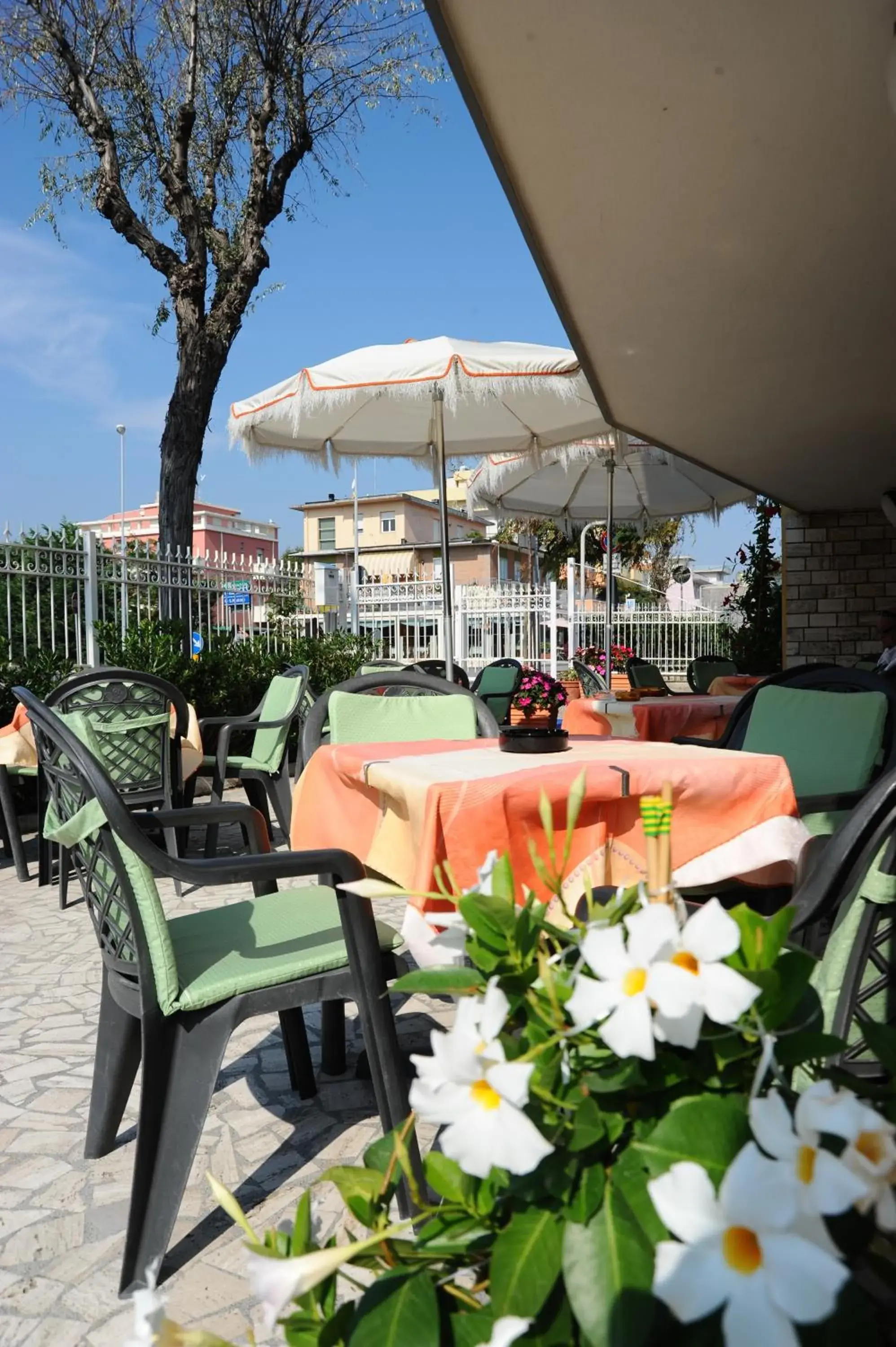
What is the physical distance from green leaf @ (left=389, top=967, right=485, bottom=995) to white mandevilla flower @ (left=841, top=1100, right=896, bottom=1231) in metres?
0.23

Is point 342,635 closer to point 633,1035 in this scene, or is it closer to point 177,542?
point 177,542

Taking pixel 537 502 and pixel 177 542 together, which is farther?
pixel 537 502

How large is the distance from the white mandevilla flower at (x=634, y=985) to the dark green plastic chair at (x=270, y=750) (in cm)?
476

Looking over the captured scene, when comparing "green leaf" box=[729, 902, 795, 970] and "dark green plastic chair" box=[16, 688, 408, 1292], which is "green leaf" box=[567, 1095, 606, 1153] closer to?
"green leaf" box=[729, 902, 795, 970]

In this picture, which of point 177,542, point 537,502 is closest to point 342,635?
point 177,542

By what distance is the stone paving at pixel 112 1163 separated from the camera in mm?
1755

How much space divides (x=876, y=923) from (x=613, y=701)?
14.5ft

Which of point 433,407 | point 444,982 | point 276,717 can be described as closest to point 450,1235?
point 444,982

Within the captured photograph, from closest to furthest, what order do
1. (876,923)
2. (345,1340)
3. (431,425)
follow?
1. (345,1340)
2. (876,923)
3. (431,425)

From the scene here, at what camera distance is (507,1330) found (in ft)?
1.60

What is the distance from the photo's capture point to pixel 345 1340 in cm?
55

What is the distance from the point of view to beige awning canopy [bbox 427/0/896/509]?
241cm

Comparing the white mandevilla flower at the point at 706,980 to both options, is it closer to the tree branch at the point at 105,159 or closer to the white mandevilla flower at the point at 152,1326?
the white mandevilla flower at the point at 152,1326

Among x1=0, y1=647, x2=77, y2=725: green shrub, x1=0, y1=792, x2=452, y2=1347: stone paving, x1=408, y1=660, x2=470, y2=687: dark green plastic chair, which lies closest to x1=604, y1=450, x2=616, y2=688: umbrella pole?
x1=408, y1=660, x2=470, y2=687: dark green plastic chair
